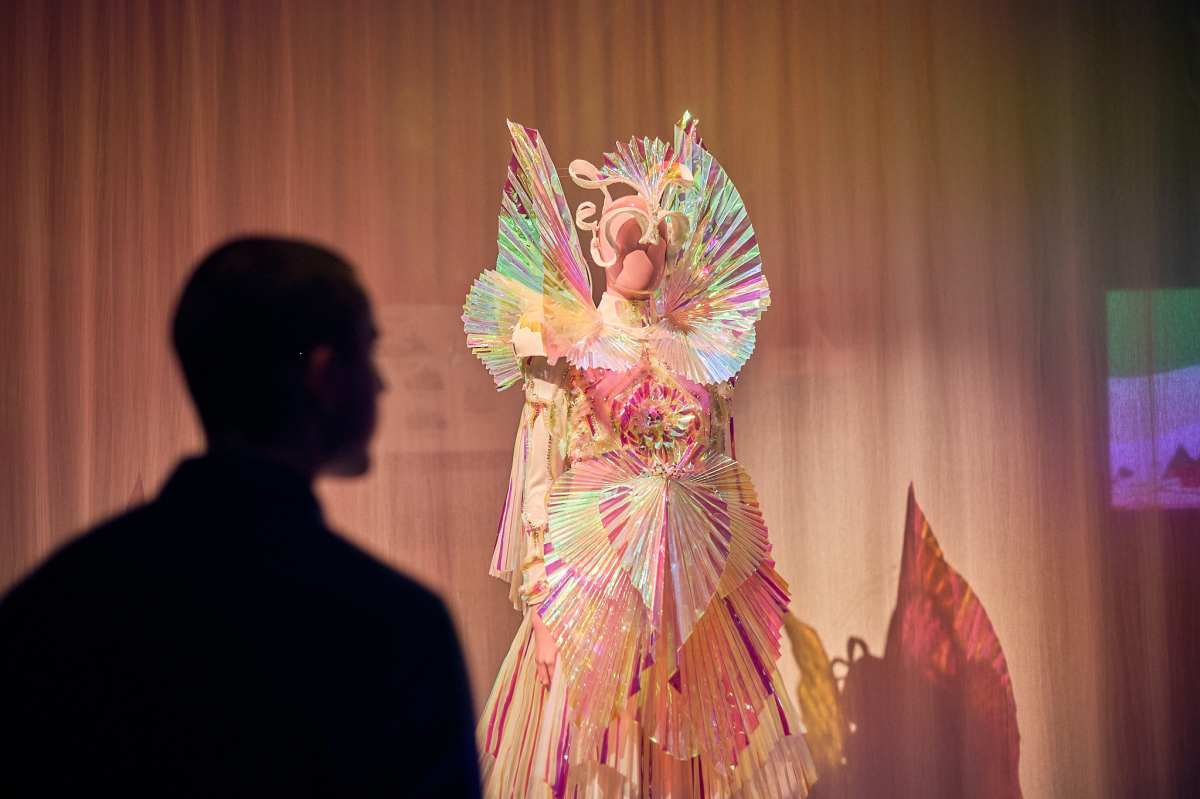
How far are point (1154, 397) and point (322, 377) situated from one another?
7.81ft

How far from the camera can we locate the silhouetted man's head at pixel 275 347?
65cm

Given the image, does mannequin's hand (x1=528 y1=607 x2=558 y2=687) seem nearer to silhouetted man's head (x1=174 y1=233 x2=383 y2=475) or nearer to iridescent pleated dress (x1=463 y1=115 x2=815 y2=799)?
iridescent pleated dress (x1=463 y1=115 x2=815 y2=799)

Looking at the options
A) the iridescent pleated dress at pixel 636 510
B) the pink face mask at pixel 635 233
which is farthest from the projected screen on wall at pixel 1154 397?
the pink face mask at pixel 635 233

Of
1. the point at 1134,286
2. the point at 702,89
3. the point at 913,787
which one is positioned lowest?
the point at 913,787

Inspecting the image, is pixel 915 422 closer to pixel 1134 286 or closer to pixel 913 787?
pixel 1134 286

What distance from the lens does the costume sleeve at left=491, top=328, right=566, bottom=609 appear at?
63.3 inches

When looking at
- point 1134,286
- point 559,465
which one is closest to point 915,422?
point 1134,286

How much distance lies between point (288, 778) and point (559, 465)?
110 centimetres

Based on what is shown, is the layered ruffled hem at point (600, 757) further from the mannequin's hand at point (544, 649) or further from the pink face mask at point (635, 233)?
the pink face mask at point (635, 233)

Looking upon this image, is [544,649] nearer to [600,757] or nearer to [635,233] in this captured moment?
[600,757]

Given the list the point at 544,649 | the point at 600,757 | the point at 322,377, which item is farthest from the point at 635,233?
the point at 322,377

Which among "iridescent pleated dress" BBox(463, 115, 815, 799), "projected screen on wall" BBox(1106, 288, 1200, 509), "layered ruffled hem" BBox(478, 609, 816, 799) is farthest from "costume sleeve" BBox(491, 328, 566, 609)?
"projected screen on wall" BBox(1106, 288, 1200, 509)

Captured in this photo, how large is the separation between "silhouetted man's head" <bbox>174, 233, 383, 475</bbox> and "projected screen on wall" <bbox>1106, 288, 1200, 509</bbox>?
229 cm

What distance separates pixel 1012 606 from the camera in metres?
2.42
